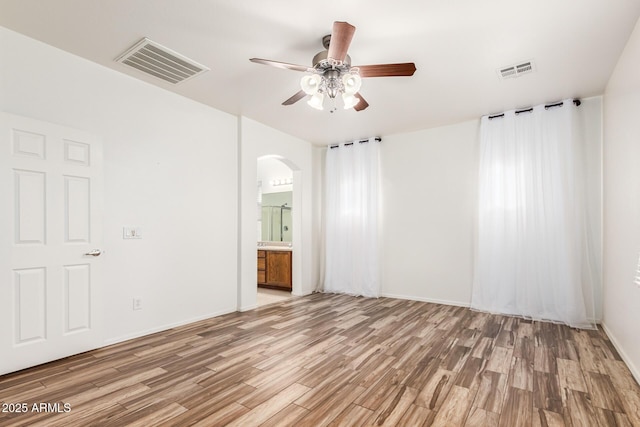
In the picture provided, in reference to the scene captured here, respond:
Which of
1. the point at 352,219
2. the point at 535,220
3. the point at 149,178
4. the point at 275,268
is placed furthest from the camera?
the point at 275,268

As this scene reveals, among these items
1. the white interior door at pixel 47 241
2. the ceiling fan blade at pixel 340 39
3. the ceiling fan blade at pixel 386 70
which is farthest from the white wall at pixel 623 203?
the white interior door at pixel 47 241

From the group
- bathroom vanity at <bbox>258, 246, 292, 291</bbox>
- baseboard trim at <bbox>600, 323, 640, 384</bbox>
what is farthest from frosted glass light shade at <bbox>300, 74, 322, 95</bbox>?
bathroom vanity at <bbox>258, 246, 292, 291</bbox>

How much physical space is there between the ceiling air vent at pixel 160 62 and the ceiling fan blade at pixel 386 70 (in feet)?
5.53

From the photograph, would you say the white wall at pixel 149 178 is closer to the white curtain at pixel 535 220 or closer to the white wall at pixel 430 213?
the white wall at pixel 430 213

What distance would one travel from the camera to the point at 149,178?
3.57 m

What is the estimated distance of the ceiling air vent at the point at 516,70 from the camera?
10.2ft

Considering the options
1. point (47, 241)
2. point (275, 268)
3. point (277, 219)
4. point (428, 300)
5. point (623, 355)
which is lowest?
point (428, 300)

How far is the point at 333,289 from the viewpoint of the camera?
5902 mm

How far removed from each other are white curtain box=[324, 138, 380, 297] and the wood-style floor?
182 cm

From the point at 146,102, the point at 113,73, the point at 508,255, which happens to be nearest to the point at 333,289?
the point at 508,255

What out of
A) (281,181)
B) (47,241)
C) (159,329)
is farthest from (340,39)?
(281,181)

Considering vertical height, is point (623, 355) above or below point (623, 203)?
below

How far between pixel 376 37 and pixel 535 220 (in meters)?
3.17

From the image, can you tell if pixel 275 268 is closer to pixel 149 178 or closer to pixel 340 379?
pixel 149 178
